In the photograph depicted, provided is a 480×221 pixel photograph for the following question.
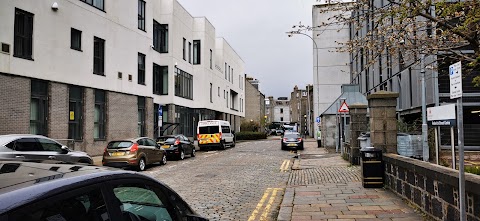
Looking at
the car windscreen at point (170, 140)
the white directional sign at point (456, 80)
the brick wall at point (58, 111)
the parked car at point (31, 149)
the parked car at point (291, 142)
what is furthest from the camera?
the parked car at point (291, 142)

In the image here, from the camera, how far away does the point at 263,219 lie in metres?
7.69

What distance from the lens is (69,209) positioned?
2059mm

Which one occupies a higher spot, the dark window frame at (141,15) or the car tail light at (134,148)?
the dark window frame at (141,15)

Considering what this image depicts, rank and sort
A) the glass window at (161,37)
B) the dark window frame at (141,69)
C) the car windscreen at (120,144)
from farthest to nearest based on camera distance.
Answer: the glass window at (161,37) → the dark window frame at (141,69) → the car windscreen at (120,144)

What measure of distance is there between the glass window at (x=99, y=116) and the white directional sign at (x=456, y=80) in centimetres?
2118

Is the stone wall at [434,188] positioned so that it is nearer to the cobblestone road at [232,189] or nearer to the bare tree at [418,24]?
the bare tree at [418,24]

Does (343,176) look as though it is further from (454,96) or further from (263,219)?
(454,96)

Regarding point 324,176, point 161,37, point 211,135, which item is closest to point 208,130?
point 211,135

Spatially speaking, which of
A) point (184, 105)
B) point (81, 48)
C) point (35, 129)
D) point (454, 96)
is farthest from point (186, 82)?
point (454, 96)

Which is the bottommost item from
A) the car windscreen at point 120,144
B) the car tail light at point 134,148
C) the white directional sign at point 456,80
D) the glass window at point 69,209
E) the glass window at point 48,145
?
the car tail light at point 134,148

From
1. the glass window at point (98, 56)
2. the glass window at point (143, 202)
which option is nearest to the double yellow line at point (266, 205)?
the glass window at point (143, 202)

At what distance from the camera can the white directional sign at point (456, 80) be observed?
4832mm

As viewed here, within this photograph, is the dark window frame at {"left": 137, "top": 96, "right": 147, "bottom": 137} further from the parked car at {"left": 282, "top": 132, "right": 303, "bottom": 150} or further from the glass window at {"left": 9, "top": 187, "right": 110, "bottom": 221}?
the glass window at {"left": 9, "top": 187, "right": 110, "bottom": 221}

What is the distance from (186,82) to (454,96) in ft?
113
